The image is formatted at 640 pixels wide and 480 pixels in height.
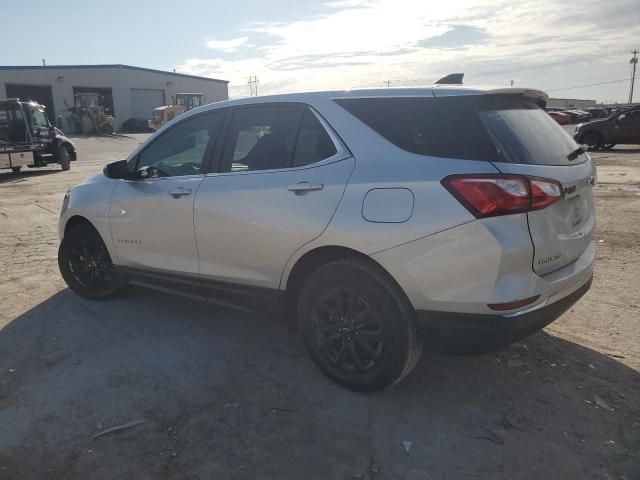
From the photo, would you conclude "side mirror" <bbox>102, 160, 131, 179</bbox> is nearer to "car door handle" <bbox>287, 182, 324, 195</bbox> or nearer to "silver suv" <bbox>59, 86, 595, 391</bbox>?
"silver suv" <bbox>59, 86, 595, 391</bbox>

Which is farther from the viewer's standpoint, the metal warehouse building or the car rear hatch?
the metal warehouse building

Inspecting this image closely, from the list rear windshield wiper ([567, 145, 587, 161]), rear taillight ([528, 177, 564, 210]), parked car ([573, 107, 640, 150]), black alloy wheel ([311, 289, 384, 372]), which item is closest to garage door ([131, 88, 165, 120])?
parked car ([573, 107, 640, 150])

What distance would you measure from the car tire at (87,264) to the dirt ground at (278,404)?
226 mm

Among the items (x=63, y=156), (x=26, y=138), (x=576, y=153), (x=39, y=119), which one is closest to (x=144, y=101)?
(x=39, y=119)

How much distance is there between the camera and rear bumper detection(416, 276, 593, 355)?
8.61ft

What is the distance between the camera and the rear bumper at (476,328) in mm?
2625

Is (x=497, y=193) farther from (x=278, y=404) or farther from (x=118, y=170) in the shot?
(x=118, y=170)

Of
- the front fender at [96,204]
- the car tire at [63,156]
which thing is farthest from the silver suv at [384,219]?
the car tire at [63,156]

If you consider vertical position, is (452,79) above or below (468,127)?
above

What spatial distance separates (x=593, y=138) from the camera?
2077cm

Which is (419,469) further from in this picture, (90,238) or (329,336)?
(90,238)

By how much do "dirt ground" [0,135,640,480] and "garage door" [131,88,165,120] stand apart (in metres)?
54.4

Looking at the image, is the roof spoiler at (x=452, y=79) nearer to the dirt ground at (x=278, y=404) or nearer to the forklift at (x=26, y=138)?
the dirt ground at (x=278, y=404)

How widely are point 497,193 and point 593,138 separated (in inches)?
836
